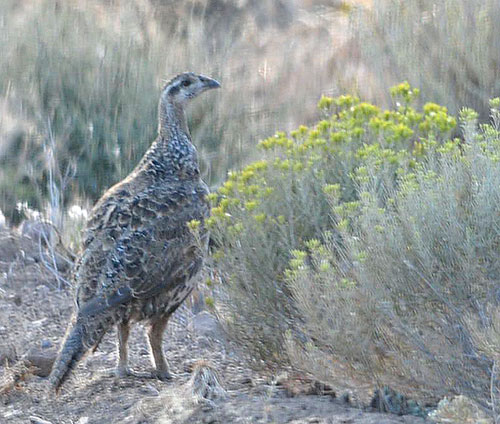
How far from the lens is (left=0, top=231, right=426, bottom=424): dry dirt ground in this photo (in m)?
4.75

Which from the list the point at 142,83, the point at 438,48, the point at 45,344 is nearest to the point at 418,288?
the point at 45,344

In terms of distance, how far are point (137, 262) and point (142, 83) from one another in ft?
11.9

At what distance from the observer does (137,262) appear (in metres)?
5.60

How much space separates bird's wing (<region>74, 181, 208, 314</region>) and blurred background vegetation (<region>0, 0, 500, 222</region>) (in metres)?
2.43

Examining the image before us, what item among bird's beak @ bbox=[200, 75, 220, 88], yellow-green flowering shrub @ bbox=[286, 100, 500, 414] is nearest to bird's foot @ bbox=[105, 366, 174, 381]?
yellow-green flowering shrub @ bbox=[286, 100, 500, 414]

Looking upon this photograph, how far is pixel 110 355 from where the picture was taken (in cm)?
653

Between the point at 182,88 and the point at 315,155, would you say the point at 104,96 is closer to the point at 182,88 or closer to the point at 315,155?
the point at 182,88

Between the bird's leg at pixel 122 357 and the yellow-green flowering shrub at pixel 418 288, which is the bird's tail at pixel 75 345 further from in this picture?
the yellow-green flowering shrub at pixel 418 288

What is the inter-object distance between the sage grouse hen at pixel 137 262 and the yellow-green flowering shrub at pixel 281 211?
553 millimetres

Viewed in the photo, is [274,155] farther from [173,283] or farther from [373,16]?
[373,16]

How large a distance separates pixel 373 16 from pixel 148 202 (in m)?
3.79

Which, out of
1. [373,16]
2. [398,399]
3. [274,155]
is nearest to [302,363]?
[398,399]

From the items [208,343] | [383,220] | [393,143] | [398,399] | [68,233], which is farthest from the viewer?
[68,233]

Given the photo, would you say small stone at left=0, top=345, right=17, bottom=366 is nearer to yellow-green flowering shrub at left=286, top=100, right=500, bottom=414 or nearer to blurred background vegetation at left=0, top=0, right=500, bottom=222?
blurred background vegetation at left=0, top=0, right=500, bottom=222
